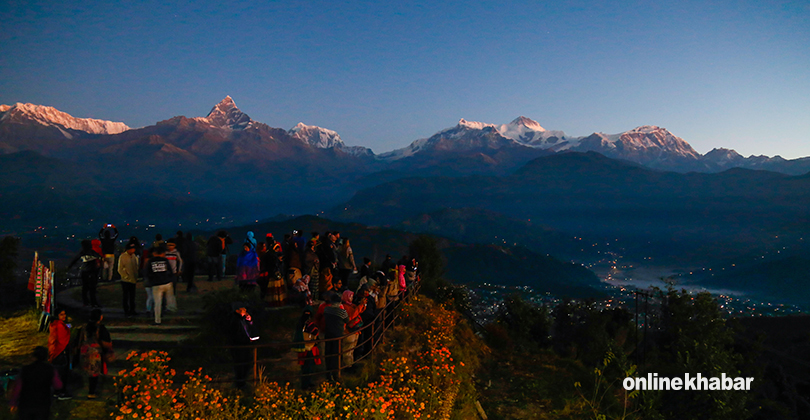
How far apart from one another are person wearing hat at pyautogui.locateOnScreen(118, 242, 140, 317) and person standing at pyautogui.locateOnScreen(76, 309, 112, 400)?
355 cm

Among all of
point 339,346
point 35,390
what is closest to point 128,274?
point 35,390

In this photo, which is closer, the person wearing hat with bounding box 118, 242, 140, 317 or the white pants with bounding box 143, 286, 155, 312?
the person wearing hat with bounding box 118, 242, 140, 317

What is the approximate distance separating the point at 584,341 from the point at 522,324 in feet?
35.2

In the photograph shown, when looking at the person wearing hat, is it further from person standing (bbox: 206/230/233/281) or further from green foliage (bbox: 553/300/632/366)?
green foliage (bbox: 553/300/632/366)

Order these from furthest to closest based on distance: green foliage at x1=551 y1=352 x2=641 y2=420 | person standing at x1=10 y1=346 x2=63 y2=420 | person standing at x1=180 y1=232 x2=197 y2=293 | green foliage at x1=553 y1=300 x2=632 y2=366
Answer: green foliage at x1=553 y1=300 x2=632 y2=366 < person standing at x1=180 y1=232 x2=197 y2=293 < green foliage at x1=551 y1=352 x2=641 y2=420 < person standing at x1=10 y1=346 x2=63 y2=420

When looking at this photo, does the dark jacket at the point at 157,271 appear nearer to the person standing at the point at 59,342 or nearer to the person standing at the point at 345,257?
the person standing at the point at 59,342

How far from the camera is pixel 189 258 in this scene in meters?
15.6

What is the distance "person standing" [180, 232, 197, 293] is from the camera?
15.2 m

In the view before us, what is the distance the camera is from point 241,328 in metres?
9.38

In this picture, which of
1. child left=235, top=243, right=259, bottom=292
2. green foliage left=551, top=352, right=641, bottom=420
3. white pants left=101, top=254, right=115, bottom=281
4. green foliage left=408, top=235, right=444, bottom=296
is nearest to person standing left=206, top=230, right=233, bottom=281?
child left=235, top=243, right=259, bottom=292

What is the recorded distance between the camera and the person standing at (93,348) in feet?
28.9

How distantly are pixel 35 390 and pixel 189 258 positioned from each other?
842 centimetres

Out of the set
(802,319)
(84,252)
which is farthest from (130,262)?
(802,319)

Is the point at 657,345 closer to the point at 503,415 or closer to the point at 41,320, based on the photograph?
the point at 503,415
